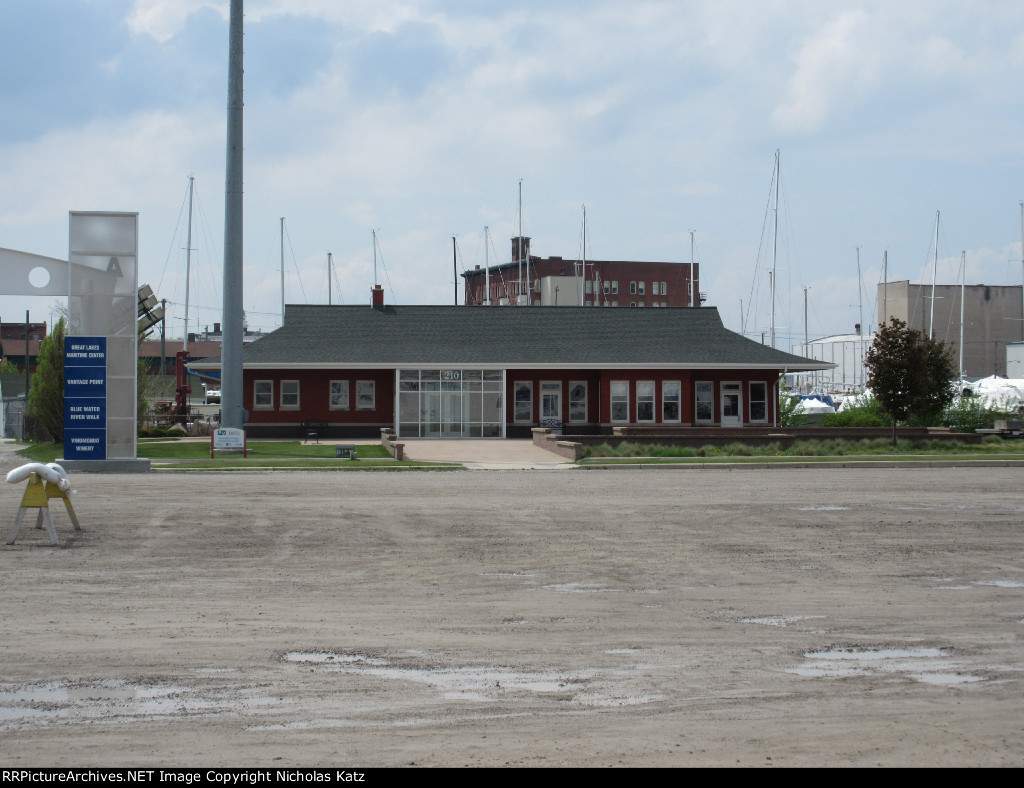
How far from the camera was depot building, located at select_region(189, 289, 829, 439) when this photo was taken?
4459cm

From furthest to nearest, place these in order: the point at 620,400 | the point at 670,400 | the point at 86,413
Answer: the point at 670,400, the point at 620,400, the point at 86,413

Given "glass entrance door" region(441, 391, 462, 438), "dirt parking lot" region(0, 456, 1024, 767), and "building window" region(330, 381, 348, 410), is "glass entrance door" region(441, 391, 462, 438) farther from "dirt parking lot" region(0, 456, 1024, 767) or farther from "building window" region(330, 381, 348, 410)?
"dirt parking lot" region(0, 456, 1024, 767)

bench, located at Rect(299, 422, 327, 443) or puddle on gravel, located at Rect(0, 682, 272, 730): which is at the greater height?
bench, located at Rect(299, 422, 327, 443)

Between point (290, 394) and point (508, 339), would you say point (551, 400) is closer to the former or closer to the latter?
point (508, 339)

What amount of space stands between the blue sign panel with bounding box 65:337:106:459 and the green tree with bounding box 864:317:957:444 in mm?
26543

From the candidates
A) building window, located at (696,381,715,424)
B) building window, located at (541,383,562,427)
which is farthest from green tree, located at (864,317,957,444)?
building window, located at (541,383,562,427)

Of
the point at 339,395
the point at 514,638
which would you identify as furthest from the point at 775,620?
the point at 339,395

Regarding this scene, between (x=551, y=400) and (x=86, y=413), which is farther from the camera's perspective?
(x=551, y=400)

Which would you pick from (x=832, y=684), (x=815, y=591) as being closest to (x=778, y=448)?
(x=815, y=591)

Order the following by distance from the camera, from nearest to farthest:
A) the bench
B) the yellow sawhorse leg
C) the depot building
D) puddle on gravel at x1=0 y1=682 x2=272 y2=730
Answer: puddle on gravel at x1=0 y1=682 x2=272 y2=730, the yellow sawhorse leg, the bench, the depot building

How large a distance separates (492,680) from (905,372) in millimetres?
33837

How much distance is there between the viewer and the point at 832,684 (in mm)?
7473

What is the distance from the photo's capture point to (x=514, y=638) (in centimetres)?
896

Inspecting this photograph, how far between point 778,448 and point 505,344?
1504cm
